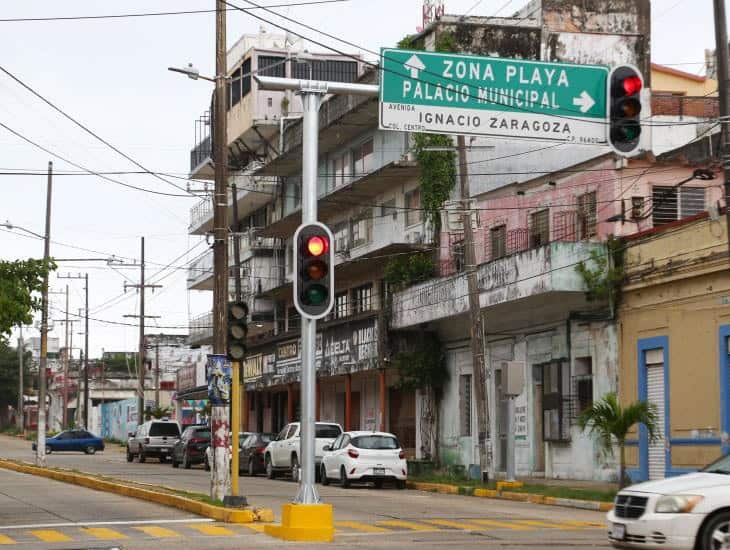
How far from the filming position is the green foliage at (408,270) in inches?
1673

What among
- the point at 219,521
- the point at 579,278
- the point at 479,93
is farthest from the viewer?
the point at 579,278

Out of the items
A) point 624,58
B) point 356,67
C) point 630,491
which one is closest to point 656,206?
point 624,58

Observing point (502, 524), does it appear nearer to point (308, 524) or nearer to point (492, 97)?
point (308, 524)

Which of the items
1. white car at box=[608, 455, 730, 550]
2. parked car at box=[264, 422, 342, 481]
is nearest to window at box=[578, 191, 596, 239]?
parked car at box=[264, 422, 342, 481]

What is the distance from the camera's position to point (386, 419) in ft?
151

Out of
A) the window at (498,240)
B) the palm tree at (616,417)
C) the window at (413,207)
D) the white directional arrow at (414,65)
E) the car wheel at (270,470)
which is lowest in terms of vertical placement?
the car wheel at (270,470)

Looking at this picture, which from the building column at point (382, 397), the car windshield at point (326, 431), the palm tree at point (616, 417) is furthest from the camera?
the building column at point (382, 397)

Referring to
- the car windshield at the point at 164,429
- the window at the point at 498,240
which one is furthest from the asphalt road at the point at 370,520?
the car windshield at the point at 164,429

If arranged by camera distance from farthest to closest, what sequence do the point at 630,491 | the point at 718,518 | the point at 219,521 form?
the point at 219,521, the point at 630,491, the point at 718,518

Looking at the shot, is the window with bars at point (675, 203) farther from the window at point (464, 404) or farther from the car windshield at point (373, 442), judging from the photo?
the window at point (464, 404)

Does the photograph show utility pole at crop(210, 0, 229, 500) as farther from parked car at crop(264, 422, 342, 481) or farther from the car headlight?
parked car at crop(264, 422, 342, 481)

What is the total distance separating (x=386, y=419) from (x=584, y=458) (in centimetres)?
1316

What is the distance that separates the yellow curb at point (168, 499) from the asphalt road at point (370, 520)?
322 millimetres

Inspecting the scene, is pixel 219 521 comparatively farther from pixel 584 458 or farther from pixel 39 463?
pixel 39 463
